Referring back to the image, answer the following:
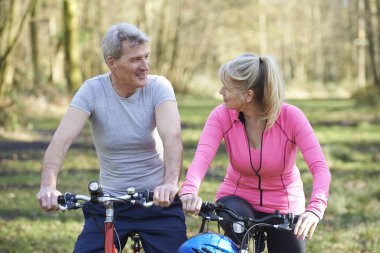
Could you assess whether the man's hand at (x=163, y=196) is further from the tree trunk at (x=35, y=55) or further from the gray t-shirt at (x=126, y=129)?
the tree trunk at (x=35, y=55)

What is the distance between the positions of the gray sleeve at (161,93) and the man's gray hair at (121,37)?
10.6 inches

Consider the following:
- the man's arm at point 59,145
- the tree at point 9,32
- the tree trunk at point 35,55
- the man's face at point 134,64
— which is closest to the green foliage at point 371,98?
the tree trunk at point 35,55

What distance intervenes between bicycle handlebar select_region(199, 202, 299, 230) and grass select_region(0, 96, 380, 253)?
3742mm

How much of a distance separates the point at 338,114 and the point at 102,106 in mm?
23241

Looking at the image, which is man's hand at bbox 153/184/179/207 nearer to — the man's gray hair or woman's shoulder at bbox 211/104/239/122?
woman's shoulder at bbox 211/104/239/122

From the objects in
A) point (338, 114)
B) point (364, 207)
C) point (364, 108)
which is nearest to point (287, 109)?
point (364, 207)

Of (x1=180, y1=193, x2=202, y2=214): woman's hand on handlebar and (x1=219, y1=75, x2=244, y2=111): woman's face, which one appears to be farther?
(x1=219, y1=75, x2=244, y2=111): woman's face

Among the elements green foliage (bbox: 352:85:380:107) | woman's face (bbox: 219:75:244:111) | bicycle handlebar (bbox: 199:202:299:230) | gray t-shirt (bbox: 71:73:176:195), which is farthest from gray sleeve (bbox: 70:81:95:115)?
Answer: green foliage (bbox: 352:85:380:107)

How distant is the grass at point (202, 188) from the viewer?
7.75 m

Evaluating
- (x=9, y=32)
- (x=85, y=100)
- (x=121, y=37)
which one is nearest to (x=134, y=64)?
(x=121, y=37)

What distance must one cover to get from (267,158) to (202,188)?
682cm

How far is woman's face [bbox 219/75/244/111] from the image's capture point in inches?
162

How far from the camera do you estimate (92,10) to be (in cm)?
3766

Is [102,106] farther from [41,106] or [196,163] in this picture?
[41,106]
